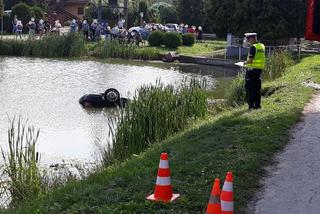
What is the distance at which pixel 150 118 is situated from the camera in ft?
38.8

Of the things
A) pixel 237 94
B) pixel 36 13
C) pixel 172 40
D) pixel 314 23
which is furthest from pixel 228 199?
pixel 36 13

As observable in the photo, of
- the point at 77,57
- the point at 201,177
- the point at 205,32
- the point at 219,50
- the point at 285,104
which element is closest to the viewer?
the point at 201,177

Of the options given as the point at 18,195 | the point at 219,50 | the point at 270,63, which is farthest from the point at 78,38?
the point at 18,195

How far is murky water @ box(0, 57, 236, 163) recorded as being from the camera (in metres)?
14.4

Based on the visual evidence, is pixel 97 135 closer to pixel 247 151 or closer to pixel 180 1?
pixel 247 151

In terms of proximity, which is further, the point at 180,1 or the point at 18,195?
the point at 180,1

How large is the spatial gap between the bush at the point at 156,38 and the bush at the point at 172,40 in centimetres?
33

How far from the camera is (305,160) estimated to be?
28.4 ft

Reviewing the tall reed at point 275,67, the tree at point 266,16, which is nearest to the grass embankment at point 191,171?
the tall reed at point 275,67

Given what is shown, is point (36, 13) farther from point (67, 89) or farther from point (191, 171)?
point (191, 171)

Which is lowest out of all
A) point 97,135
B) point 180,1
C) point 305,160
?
point 97,135

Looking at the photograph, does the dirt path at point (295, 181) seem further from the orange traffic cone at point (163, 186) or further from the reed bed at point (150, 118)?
the reed bed at point (150, 118)

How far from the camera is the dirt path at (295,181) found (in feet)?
21.7

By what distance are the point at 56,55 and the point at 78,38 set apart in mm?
1870
